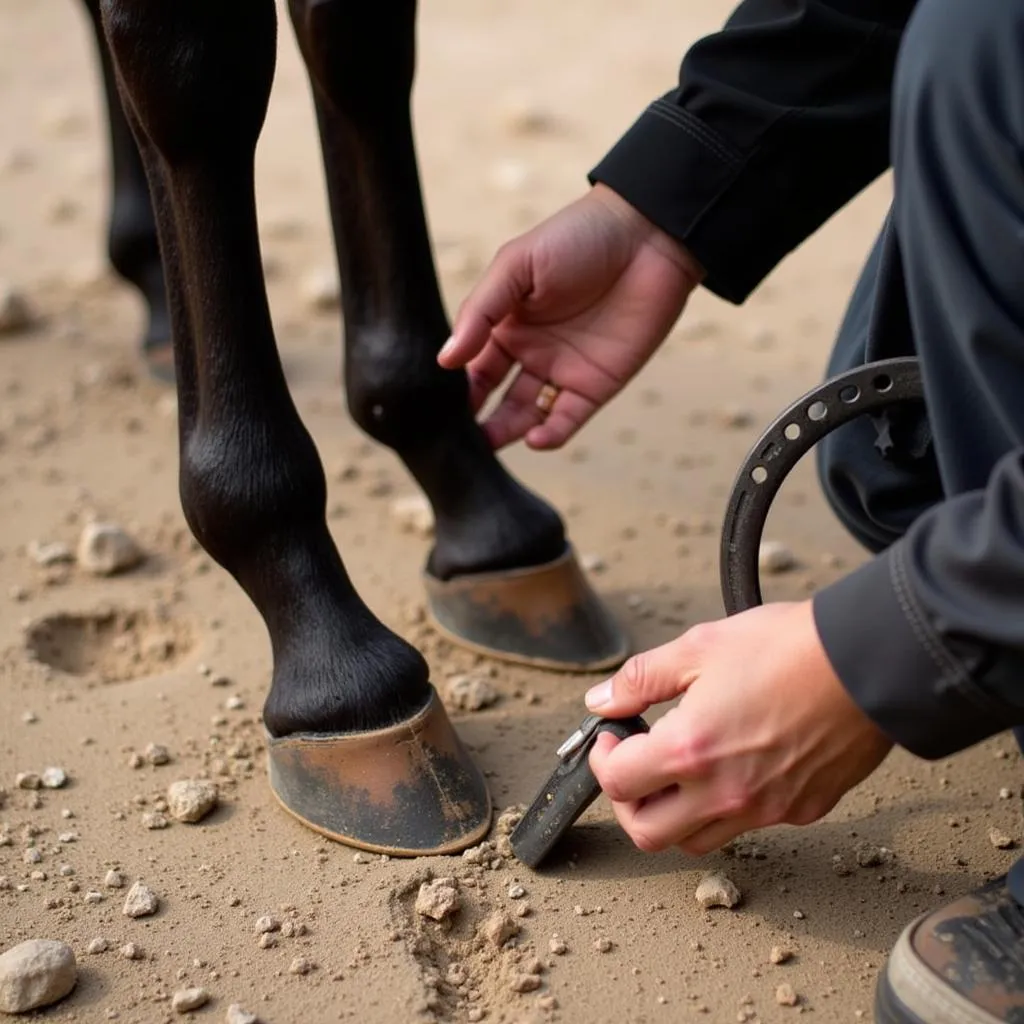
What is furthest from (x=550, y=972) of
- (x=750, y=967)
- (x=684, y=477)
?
(x=684, y=477)

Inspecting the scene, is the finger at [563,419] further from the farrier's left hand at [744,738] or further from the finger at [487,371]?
the farrier's left hand at [744,738]

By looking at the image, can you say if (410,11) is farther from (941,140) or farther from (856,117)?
(941,140)

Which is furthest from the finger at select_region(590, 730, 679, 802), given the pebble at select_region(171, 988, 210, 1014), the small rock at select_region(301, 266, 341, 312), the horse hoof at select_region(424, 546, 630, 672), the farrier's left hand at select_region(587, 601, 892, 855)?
the small rock at select_region(301, 266, 341, 312)

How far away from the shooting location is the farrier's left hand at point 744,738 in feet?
3.40

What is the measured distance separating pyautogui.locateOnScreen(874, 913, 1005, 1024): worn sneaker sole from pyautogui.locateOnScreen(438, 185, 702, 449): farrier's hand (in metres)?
0.68

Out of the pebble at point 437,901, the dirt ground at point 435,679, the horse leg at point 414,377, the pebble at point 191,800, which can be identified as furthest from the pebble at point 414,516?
the pebble at point 437,901

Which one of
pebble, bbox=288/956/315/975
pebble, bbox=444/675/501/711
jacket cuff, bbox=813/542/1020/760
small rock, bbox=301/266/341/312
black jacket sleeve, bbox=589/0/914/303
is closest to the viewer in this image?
jacket cuff, bbox=813/542/1020/760

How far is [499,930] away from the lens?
1.22m

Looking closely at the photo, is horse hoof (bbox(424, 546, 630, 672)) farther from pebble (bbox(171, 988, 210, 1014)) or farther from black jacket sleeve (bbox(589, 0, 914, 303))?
pebble (bbox(171, 988, 210, 1014))

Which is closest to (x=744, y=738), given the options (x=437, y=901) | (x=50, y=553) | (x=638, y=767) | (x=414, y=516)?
(x=638, y=767)

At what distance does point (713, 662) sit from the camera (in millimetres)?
1072

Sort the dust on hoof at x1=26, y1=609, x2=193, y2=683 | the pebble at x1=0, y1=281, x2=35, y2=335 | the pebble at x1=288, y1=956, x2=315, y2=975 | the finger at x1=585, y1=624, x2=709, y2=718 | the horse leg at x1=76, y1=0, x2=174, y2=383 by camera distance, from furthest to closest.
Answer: the pebble at x1=0, y1=281, x2=35, y2=335 < the horse leg at x1=76, y1=0, x2=174, y2=383 < the dust on hoof at x1=26, y1=609, x2=193, y2=683 < the pebble at x1=288, y1=956, x2=315, y2=975 < the finger at x1=585, y1=624, x2=709, y2=718

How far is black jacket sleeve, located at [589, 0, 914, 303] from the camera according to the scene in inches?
56.4

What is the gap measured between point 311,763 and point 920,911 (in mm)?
538
